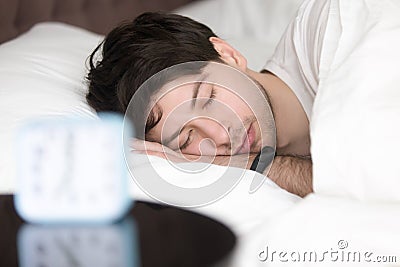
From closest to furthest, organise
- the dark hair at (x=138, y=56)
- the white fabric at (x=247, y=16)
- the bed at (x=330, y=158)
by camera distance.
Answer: the bed at (x=330, y=158), the dark hair at (x=138, y=56), the white fabric at (x=247, y=16)

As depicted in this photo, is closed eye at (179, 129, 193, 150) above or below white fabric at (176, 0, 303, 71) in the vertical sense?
above

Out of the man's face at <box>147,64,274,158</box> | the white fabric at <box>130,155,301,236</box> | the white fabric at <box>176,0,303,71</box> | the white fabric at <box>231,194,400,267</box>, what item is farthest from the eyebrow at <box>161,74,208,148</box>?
the white fabric at <box>176,0,303,71</box>

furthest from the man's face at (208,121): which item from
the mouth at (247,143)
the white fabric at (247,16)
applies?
the white fabric at (247,16)

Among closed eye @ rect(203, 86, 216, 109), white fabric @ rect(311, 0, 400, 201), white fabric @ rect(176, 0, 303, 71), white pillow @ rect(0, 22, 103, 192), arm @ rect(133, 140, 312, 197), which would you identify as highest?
white fabric @ rect(311, 0, 400, 201)

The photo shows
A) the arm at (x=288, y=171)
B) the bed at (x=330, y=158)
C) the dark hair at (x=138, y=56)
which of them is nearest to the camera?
the bed at (x=330, y=158)

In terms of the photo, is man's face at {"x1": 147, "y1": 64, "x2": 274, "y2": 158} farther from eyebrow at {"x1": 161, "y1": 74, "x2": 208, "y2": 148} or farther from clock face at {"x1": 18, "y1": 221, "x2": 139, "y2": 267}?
clock face at {"x1": 18, "y1": 221, "x2": 139, "y2": 267}

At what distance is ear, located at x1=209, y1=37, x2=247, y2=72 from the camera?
131 cm

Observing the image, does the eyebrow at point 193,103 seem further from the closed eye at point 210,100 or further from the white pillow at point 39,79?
the white pillow at point 39,79

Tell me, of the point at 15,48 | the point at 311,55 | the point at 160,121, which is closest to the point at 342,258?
the point at 160,121

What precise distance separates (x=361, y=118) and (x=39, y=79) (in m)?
0.54

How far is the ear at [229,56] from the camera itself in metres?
1.31

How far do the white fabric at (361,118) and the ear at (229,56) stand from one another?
0.78ft

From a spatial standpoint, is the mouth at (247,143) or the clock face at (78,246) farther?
the mouth at (247,143)

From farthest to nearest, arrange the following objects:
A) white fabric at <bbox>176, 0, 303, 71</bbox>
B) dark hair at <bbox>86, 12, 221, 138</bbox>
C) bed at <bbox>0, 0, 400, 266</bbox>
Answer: white fabric at <bbox>176, 0, 303, 71</bbox>, dark hair at <bbox>86, 12, 221, 138</bbox>, bed at <bbox>0, 0, 400, 266</bbox>
